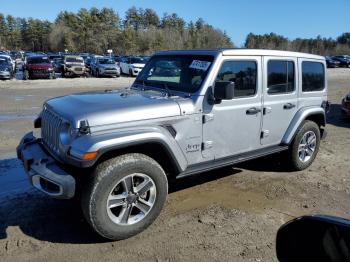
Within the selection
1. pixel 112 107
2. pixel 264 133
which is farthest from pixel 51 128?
pixel 264 133

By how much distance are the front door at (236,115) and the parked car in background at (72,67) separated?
26.4 metres

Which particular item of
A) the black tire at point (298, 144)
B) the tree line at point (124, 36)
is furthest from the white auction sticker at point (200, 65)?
the tree line at point (124, 36)

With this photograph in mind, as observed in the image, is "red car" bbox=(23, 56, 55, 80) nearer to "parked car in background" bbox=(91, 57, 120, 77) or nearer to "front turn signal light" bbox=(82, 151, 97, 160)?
"parked car in background" bbox=(91, 57, 120, 77)

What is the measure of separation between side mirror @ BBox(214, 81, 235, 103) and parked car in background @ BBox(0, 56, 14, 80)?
2374 cm

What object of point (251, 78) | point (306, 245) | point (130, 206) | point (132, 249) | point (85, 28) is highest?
point (85, 28)

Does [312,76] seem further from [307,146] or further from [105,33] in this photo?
[105,33]

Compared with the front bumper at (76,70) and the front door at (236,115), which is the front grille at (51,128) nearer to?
the front door at (236,115)

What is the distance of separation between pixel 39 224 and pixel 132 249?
1197mm

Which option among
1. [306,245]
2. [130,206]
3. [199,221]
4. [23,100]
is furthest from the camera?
[23,100]

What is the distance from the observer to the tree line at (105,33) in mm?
93188

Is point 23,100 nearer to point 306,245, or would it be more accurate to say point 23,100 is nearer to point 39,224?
point 39,224

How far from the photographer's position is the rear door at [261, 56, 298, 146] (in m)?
5.41

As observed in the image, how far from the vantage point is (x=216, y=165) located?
482 centimetres

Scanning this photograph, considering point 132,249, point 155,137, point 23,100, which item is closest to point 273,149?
point 155,137
